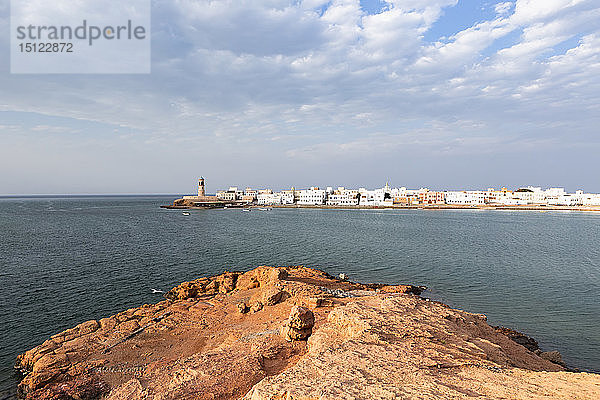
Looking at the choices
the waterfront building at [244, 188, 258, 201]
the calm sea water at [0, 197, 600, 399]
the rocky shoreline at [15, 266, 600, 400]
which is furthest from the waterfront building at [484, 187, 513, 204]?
the rocky shoreline at [15, 266, 600, 400]

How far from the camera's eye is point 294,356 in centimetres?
964

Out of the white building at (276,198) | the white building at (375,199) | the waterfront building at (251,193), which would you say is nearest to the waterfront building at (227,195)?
the waterfront building at (251,193)

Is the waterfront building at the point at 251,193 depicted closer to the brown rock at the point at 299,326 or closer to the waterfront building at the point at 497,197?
the waterfront building at the point at 497,197

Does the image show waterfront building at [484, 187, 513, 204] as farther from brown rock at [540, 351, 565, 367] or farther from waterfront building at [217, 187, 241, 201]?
brown rock at [540, 351, 565, 367]

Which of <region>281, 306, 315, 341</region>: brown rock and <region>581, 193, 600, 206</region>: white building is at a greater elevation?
<region>581, 193, 600, 206</region>: white building

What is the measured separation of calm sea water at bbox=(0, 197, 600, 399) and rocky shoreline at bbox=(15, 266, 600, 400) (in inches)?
115

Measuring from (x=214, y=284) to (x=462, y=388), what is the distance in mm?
17020

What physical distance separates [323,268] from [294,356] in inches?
734

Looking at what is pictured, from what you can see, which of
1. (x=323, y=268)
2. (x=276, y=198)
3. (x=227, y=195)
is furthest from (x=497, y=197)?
(x=323, y=268)

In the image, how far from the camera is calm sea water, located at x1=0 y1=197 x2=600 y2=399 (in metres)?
16.3

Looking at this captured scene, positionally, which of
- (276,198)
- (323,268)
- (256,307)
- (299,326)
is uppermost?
(276,198)

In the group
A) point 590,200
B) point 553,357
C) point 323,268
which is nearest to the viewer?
point 553,357

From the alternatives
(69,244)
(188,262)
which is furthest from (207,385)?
(69,244)

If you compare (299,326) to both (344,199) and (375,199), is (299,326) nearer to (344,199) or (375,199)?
(344,199)
